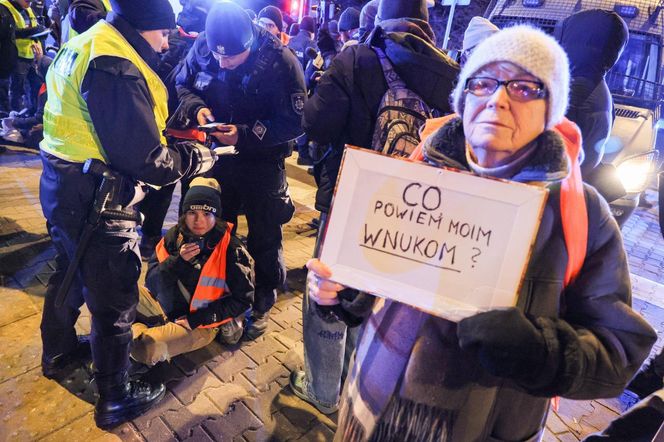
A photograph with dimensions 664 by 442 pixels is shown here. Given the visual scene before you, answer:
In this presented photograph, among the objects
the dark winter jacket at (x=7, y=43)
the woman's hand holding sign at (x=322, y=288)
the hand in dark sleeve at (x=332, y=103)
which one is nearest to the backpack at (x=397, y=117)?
the hand in dark sleeve at (x=332, y=103)

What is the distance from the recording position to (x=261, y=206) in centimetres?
319

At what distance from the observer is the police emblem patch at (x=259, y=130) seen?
3027 millimetres

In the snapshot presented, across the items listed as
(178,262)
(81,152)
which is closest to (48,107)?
(81,152)

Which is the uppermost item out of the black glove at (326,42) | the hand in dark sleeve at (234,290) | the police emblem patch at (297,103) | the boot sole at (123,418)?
the black glove at (326,42)

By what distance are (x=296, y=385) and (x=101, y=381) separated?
3.78 ft

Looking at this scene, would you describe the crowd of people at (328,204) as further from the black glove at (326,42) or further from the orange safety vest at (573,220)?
the black glove at (326,42)

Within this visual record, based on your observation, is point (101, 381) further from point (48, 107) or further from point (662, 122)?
point (662, 122)

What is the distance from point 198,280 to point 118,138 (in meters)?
1.32

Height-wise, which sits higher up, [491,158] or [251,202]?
[491,158]

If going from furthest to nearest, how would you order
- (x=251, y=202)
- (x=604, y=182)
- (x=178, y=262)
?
(x=604, y=182), (x=251, y=202), (x=178, y=262)

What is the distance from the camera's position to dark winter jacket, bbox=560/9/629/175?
2.95 m

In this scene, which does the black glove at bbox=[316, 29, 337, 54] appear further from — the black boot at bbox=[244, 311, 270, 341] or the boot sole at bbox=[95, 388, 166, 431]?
the boot sole at bbox=[95, 388, 166, 431]

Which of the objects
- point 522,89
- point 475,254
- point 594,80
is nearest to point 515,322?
point 475,254

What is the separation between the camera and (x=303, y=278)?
4.19 m
